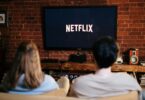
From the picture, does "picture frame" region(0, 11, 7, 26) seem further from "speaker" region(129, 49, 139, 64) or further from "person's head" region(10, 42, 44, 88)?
"person's head" region(10, 42, 44, 88)

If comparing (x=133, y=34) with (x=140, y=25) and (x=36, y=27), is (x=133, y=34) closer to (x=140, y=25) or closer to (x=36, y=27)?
(x=140, y=25)

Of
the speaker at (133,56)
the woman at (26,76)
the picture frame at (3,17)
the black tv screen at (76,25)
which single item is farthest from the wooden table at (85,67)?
the woman at (26,76)

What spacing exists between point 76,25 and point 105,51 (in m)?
3.20

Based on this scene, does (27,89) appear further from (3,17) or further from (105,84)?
(3,17)

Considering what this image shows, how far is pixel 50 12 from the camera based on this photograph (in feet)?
17.5

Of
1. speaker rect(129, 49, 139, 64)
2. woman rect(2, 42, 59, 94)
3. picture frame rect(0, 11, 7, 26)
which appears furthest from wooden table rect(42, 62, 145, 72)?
woman rect(2, 42, 59, 94)

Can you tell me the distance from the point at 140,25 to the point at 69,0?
1.32 metres

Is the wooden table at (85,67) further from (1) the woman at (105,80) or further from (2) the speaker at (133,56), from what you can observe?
(1) the woman at (105,80)

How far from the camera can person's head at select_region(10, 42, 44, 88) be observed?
7.15ft

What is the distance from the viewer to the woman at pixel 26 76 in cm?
218

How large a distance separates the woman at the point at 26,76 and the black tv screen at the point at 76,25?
3.02 metres

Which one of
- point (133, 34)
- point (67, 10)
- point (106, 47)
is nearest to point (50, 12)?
point (67, 10)

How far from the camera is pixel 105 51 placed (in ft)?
6.80

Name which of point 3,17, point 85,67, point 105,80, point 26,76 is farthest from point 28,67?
point 3,17
